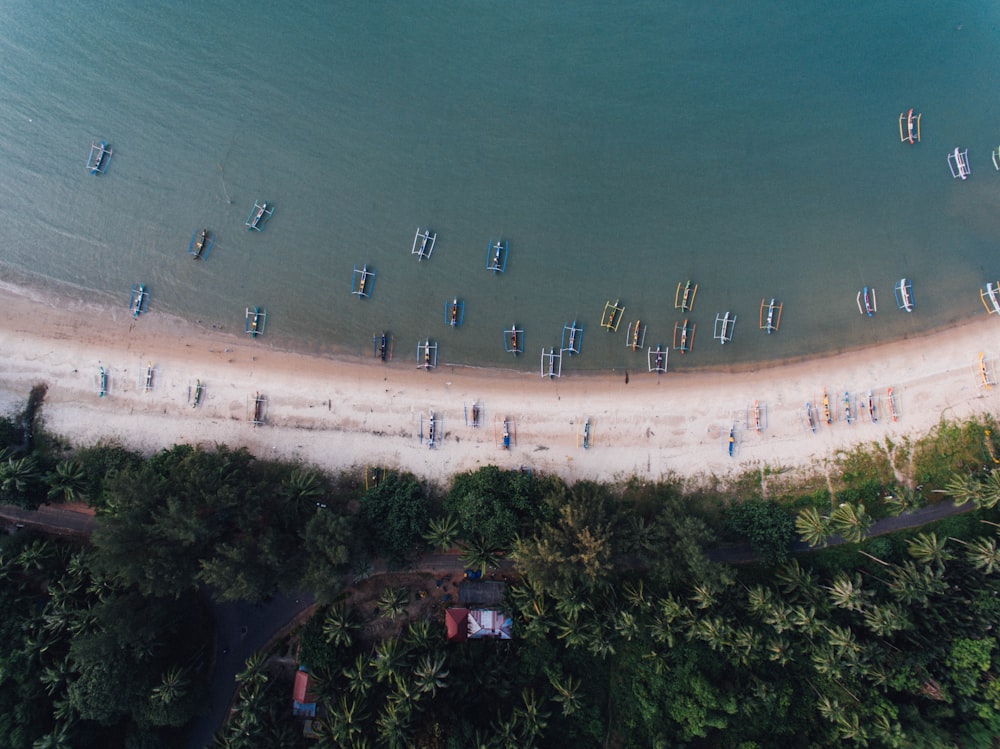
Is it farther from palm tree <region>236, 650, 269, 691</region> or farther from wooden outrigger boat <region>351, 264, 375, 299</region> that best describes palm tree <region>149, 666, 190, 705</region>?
wooden outrigger boat <region>351, 264, 375, 299</region>

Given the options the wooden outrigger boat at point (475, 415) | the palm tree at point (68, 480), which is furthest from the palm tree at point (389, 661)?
the palm tree at point (68, 480)

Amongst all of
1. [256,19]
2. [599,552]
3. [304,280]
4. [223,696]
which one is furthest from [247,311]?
[599,552]

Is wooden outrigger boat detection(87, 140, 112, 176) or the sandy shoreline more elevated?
wooden outrigger boat detection(87, 140, 112, 176)

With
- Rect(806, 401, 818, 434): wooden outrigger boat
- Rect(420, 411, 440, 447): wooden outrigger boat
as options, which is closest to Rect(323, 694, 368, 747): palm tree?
Rect(420, 411, 440, 447): wooden outrigger boat

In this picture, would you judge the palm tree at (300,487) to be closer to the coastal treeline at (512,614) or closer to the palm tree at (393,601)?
the coastal treeline at (512,614)

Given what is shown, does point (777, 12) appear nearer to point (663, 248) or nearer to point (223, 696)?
point (663, 248)

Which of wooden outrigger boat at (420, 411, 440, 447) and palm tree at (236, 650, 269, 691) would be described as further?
wooden outrigger boat at (420, 411, 440, 447)

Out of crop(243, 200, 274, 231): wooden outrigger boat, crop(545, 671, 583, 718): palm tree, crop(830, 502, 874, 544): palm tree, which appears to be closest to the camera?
crop(545, 671, 583, 718): palm tree
